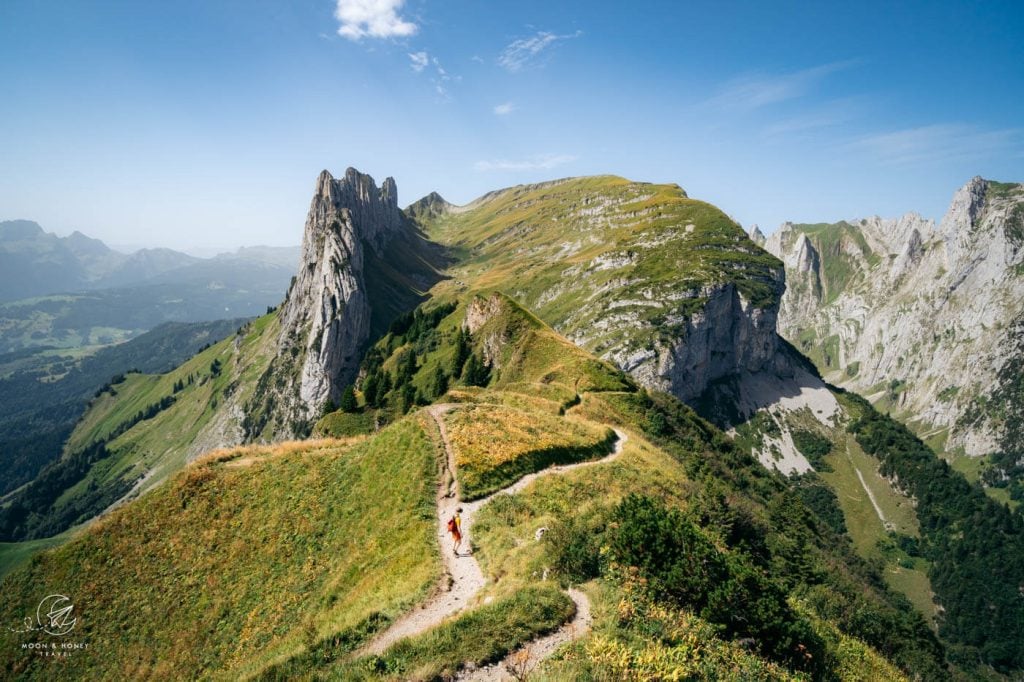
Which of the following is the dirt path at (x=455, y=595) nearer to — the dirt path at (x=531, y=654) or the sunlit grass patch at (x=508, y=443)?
the dirt path at (x=531, y=654)

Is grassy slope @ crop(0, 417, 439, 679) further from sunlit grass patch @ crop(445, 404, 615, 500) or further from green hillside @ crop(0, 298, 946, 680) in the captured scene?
sunlit grass patch @ crop(445, 404, 615, 500)

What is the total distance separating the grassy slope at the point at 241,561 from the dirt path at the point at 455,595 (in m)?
0.97

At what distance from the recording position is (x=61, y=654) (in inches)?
1356

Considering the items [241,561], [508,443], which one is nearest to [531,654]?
[508,443]

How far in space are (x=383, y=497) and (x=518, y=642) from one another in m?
21.3

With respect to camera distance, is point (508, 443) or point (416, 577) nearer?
point (416, 577)

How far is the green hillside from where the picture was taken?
17984 mm

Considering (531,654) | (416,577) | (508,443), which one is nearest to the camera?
(531,654)

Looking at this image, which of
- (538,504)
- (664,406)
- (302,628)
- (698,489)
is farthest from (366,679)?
(664,406)

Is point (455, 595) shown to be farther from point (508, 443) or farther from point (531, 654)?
point (508, 443)

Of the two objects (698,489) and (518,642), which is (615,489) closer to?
(698,489)

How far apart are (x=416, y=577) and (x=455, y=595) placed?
3022 mm

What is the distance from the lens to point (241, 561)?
3578 centimetres

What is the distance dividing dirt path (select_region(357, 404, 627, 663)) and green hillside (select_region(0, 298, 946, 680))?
533mm
